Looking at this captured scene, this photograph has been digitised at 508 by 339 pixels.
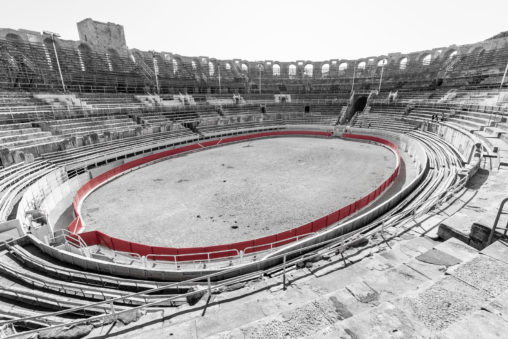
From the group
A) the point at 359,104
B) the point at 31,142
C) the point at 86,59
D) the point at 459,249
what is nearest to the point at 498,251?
the point at 459,249

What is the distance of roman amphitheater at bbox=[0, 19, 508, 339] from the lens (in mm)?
4020

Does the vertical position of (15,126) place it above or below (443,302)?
above

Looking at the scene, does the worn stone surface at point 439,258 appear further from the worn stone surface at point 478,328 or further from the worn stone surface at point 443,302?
the worn stone surface at point 478,328

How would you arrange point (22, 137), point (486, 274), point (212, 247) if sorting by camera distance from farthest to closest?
1. point (22, 137)
2. point (212, 247)
3. point (486, 274)

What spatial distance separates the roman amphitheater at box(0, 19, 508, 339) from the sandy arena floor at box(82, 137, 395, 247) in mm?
158

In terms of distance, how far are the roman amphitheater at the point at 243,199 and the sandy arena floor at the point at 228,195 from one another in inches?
6.2

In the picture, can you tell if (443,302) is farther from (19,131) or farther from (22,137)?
(19,131)

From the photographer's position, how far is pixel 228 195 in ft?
54.7

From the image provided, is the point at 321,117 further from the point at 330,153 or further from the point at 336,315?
the point at 336,315

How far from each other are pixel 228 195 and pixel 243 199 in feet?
4.26

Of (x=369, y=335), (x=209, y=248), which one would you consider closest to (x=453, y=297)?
(x=369, y=335)

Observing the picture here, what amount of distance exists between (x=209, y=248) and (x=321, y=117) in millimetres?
40501

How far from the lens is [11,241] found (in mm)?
8805

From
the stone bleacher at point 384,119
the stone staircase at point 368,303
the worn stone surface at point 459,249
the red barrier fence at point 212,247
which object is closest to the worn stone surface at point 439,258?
the stone staircase at point 368,303
